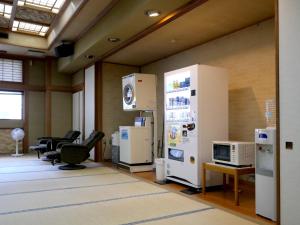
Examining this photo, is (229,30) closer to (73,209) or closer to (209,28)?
(209,28)

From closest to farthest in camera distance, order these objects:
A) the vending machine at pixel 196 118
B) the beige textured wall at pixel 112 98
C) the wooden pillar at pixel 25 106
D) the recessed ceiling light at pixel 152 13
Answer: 1. the recessed ceiling light at pixel 152 13
2. the vending machine at pixel 196 118
3. the beige textured wall at pixel 112 98
4. the wooden pillar at pixel 25 106

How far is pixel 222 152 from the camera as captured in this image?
13.1 feet

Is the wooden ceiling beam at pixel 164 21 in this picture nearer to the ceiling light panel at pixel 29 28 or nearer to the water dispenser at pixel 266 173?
the water dispenser at pixel 266 173

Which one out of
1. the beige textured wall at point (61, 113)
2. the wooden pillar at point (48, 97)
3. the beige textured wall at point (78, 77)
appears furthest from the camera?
the beige textured wall at point (61, 113)

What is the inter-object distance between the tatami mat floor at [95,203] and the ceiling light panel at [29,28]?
3.67 m

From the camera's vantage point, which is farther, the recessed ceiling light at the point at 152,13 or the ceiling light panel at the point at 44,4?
the ceiling light panel at the point at 44,4

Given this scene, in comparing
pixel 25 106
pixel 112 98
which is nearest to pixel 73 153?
pixel 112 98

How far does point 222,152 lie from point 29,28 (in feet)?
19.6

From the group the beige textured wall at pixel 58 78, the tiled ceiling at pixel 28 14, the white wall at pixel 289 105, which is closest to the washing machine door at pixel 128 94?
the tiled ceiling at pixel 28 14

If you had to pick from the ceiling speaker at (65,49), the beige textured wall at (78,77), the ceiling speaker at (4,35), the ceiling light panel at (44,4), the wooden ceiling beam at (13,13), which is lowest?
the beige textured wall at (78,77)

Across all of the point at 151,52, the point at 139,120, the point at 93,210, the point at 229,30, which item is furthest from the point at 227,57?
the point at 93,210

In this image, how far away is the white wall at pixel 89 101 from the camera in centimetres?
759

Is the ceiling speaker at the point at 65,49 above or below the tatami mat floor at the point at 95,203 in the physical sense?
above

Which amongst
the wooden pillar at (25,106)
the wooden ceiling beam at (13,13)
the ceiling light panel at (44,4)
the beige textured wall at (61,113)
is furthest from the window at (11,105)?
the ceiling light panel at (44,4)
